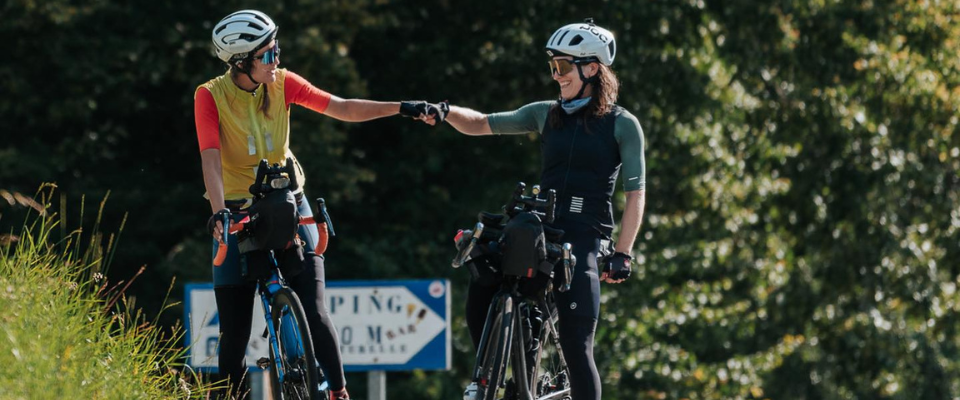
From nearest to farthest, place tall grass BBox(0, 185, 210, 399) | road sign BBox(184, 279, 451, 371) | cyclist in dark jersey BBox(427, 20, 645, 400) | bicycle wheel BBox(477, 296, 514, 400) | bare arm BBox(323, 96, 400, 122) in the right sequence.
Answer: tall grass BBox(0, 185, 210, 399) → bicycle wheel BBox(477, 296, 514, 400) → cyclist in dark jersey BBox(427, 20, 645, 400) → bare arm BBox(323, 96, 400, 122) → road sign BBox(184, 279, 451, 371)

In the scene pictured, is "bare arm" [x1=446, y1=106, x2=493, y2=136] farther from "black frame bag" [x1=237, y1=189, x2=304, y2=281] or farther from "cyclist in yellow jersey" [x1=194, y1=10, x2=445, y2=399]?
"black frame bag" [x1=237, y1=189, x2=304, y2=281]

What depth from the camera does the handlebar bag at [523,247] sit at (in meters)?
5.55

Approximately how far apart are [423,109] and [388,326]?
8.58ft

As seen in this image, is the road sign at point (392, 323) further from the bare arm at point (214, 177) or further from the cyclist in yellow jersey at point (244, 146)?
the bare arm at point (214, 177)

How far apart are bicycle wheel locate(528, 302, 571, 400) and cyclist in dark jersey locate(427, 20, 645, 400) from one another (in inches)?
7.0

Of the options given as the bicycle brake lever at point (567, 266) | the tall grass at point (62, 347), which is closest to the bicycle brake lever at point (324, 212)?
the tall grass at point (62, 347)

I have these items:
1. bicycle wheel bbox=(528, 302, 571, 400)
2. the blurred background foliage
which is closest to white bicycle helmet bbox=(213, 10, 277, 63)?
A: bicycle wheel bbox=(528, 302, 571, 400)

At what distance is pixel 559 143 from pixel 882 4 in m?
11.6

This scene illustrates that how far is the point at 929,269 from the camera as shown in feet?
55.2

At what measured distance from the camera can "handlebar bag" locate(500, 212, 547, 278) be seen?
5.55 meters

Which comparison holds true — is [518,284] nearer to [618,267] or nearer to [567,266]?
[567,266]

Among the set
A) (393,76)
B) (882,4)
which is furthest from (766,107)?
(393,76)

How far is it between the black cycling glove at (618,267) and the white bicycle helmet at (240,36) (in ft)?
4.63

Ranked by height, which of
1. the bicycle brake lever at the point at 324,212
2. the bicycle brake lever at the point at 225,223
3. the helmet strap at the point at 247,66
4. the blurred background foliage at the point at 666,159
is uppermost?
the blurred background foliage at the point at 666,159
